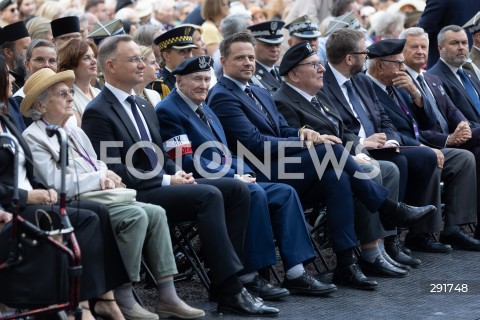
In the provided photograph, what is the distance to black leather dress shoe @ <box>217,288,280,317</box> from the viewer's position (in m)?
7.35

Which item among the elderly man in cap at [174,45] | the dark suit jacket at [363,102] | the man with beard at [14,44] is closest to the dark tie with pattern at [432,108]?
the dark suit jacket at [363,102]

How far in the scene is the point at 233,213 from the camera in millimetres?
7617

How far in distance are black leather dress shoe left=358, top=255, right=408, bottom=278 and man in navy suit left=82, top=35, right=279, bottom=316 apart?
4.84 ft

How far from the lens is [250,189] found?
782 cm

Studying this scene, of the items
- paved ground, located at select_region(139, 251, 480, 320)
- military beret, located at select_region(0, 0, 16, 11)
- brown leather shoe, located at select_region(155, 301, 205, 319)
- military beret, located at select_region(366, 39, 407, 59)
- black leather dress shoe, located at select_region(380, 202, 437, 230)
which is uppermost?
military beret, located at select_region(0, 0, 16, 11)

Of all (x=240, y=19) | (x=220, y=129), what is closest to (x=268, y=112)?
(x=220, y=129)

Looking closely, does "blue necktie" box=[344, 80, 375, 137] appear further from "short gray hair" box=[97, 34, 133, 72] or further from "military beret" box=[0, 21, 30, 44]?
"military beret" box=[0, 21, 30, 44]

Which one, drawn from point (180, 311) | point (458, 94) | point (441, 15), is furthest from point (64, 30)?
point (441, 15)

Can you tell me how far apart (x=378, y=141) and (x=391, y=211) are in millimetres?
884

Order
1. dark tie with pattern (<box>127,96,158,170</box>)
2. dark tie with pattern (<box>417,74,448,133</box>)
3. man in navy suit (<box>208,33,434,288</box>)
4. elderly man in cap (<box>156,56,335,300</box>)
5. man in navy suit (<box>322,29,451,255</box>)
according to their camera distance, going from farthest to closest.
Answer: dark tie with pattern (<box>417,74,448,133</box>)
man in navy suit (<box>322,29,451,255</box>)
man in navy suit (<box>208,33,434,288</box>)
elderly man in cap (<box>156,56,335,300</box>)
dark tie with pattern (<box>127,96,158,170</box>)

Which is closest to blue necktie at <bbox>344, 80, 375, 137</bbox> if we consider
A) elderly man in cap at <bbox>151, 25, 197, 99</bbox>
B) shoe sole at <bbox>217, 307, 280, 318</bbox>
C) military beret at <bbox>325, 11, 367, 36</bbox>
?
elderly man in cap at <bbox>151, 25, 197, 99</bbox>

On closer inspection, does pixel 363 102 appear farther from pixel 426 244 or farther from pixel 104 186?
pixel 104 186

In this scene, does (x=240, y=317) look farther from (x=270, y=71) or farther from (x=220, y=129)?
(x=270, y=71)

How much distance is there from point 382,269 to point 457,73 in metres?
3.06
